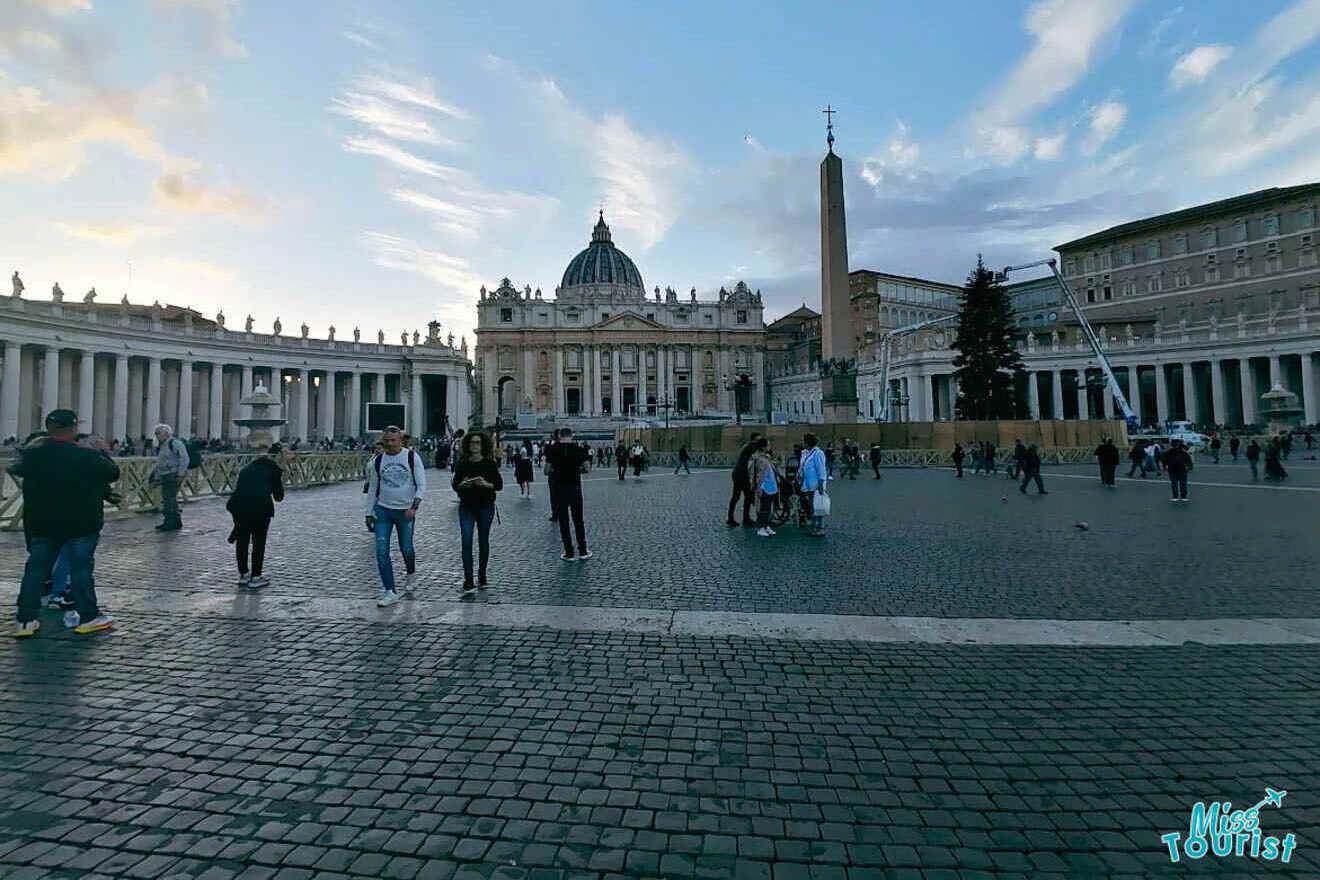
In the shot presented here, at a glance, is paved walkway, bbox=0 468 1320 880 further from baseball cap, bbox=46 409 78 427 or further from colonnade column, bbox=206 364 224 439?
colonnade column, bbox=206 364 224 439

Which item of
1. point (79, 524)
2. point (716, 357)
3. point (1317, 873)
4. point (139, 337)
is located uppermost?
point (716, 357)

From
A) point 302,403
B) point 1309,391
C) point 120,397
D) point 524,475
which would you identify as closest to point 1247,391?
point 1309,391

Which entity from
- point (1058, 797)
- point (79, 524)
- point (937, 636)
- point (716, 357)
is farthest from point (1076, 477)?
point (716, 357)

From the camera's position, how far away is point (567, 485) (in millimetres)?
7840

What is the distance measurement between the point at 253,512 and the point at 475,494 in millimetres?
2356

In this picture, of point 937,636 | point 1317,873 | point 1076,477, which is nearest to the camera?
point 1317,873

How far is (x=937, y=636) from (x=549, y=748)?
→ 3.17 m

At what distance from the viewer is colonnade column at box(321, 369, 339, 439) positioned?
58812 mm

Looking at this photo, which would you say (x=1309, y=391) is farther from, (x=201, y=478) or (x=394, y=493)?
(x=201, y=478)

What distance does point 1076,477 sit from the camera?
77.2 ft

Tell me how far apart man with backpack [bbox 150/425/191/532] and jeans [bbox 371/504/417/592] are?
6.95m

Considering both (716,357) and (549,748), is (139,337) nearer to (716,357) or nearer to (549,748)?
Answer: (549,748)

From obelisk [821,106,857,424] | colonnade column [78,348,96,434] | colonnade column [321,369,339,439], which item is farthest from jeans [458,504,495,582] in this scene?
colonnade column [321,369,339,439]

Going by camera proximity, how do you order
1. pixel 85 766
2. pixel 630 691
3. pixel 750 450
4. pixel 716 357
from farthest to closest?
pixel 716 357 < pixel 750 450 < pixel 630 691 < pixel 85 766
